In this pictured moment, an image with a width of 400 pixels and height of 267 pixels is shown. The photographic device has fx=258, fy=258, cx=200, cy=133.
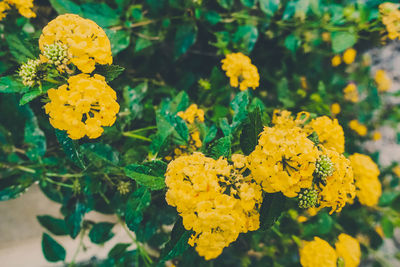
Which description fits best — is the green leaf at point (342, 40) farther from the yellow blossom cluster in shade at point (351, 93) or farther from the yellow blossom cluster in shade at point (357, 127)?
the yellow blossom cluster in shade at point (357, 127)

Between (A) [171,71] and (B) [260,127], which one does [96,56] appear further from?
(A) [171,71]

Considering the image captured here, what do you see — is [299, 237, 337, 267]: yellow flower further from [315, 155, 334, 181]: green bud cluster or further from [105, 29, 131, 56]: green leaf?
[105, 29, 131, 56]: green leaf

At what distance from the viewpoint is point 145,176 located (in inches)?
41.2

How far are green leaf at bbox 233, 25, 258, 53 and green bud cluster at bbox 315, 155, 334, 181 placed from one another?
109 centimetres

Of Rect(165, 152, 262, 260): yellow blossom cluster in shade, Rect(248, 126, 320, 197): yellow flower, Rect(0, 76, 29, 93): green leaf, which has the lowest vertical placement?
Rect(165, 152, 262, 260): yellow blossom cluster in shade

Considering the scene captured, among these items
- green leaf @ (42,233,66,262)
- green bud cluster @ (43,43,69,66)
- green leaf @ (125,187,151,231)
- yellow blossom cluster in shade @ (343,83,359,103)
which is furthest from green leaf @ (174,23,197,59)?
yellow blossom cluster in shade @ (343,83,359,103)

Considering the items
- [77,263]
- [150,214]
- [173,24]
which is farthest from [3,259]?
[173,24]

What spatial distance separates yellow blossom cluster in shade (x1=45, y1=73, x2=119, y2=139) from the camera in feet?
3.09

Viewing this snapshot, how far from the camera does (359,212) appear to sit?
7.48ft

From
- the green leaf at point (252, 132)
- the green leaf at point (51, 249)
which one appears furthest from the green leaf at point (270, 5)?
the green leaf at point (51, 249)

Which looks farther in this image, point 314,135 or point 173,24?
point 173,24

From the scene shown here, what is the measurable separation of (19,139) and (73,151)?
0.91 metres

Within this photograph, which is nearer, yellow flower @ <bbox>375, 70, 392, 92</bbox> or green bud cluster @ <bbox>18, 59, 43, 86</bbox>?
green bud cluster @ <bbox>18, 59, 43, 86</bbox>

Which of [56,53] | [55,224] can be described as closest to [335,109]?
[56,53]
